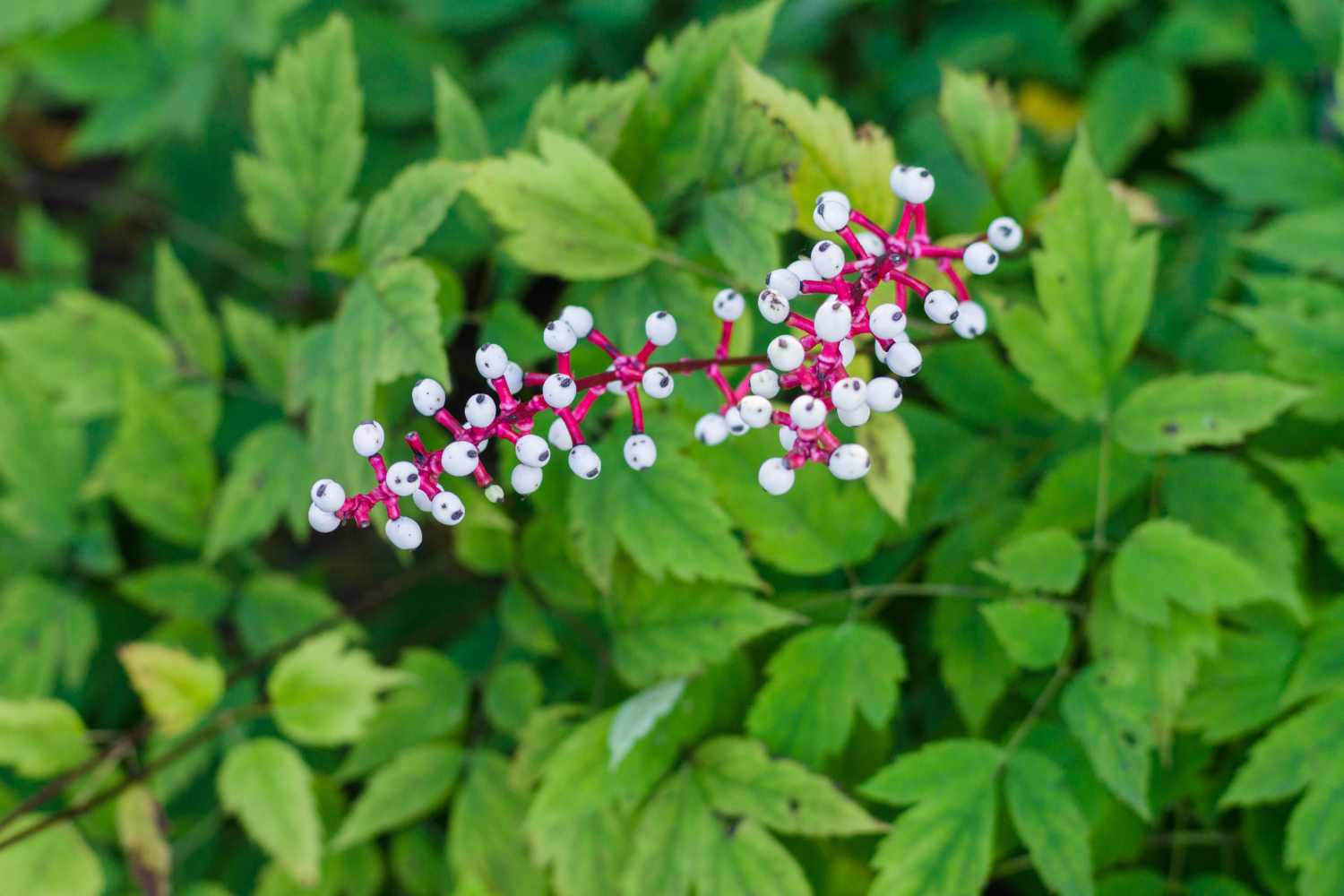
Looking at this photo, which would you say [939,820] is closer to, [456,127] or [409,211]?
Answer: [409,211]

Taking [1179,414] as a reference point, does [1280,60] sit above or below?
above

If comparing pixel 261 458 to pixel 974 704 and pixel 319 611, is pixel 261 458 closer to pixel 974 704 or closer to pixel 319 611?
pixel 319 611

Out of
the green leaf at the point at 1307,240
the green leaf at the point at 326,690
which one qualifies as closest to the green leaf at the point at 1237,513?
the green leaf at the point at 1307,240

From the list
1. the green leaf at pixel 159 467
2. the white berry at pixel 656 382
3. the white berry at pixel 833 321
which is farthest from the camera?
the green leaf at pixel 159 467

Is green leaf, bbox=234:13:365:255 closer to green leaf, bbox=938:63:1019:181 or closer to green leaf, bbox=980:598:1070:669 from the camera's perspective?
green leaf, bbox=938:63:1019:181

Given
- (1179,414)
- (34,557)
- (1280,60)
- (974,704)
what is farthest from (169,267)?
(1280,60)

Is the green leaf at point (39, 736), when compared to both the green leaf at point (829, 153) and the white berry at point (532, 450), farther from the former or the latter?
the green leaf at point (829, 153)
